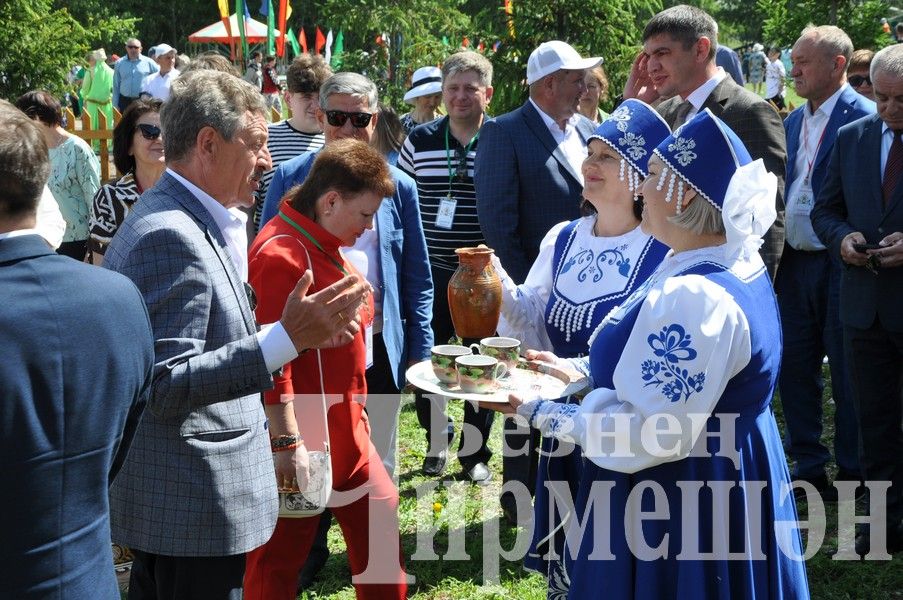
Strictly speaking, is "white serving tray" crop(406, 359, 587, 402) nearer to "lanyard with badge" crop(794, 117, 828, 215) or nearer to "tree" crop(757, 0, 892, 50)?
"lanyard with badge" crop(794, 117, 828, 215)

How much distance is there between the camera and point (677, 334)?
2354 mm

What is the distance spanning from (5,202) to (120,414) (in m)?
0.47

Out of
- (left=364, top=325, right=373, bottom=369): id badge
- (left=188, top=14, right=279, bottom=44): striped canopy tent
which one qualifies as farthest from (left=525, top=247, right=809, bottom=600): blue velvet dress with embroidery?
(left=188, top=14, right=279, bottom=44): striped canopy tent

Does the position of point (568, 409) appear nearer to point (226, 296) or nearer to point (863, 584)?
point (226, 296)

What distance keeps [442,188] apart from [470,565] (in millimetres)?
2176

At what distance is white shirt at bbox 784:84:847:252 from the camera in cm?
531

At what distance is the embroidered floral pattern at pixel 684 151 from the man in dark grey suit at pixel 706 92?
6.39 feet

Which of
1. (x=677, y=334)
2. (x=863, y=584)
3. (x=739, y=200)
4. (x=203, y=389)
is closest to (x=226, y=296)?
(x=203, y=389)

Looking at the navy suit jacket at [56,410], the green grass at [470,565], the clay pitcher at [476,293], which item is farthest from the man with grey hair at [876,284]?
the navy suit jacket at [56,410]

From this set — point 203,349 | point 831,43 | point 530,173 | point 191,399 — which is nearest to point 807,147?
point 831,43

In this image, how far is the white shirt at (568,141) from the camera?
4.94m

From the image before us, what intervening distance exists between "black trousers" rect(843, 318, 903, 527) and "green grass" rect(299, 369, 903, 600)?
0.36 m

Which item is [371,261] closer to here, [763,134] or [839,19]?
[763,134]

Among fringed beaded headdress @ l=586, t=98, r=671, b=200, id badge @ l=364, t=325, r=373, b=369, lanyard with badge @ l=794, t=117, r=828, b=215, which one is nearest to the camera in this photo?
fringed beaded headdress @ l=586, t=98, r=671, b=200
